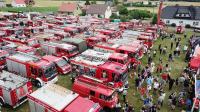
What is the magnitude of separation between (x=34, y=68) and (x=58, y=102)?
864cm

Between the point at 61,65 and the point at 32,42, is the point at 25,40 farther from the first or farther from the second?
the point at 61,65

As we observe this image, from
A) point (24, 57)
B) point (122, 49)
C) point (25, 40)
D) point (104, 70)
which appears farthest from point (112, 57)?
point (25, 40)

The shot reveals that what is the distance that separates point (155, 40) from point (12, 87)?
108 feet

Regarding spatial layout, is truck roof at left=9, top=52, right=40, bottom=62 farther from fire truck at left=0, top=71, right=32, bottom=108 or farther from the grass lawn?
fire truck at left=0, top=71, right=32, bottom=108

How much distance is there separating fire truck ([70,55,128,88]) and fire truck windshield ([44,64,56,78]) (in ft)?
8.46

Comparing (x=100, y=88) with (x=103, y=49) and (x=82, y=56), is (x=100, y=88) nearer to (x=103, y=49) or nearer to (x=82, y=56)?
(x=82, y=56)

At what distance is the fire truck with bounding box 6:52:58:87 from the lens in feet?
74.8

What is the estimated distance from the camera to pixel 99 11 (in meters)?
73.0

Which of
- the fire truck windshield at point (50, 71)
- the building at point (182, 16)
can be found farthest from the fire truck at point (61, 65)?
the building at point (182, 16)

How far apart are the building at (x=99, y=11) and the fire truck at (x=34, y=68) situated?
50.1 metres

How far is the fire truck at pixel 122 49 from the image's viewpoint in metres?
29.0

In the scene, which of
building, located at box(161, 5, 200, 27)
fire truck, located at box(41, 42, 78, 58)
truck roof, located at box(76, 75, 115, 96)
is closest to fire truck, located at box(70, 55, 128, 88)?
truck roof, located at box(76, 75, 115, 96)

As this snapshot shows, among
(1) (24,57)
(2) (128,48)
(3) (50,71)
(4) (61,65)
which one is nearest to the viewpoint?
(3) (50,71)

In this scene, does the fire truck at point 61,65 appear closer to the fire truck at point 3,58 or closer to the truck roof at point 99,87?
the fire truck at point 3,58
